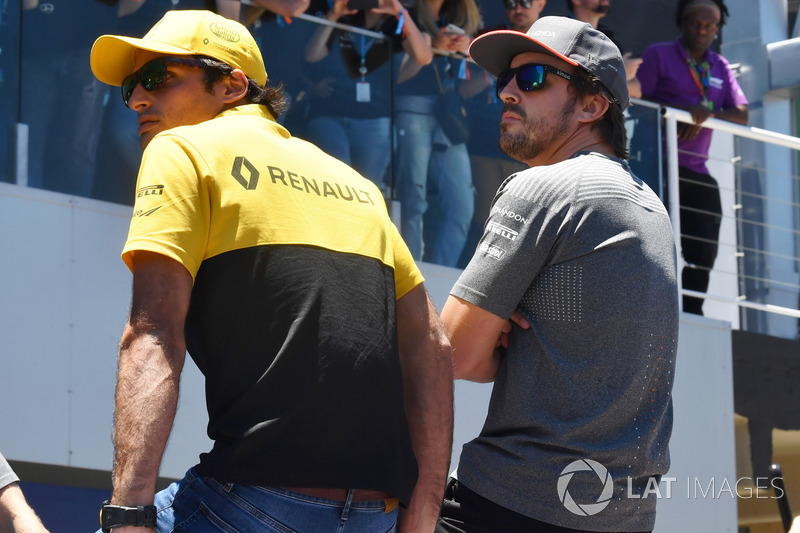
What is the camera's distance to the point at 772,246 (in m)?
8.84

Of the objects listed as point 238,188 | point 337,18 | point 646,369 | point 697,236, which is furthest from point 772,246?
point 238,188

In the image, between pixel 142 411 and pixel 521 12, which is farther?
pixel 521 12

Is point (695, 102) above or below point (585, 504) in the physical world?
above

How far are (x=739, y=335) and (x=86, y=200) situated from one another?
12.4 feet

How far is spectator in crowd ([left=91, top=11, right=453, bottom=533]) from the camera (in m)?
2.02

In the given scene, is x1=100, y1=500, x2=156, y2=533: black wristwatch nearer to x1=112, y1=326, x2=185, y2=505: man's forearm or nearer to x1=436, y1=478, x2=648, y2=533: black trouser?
x1=112, y1=326, x2=185, y2=505: man's forearm

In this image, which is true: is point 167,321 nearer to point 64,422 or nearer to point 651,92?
point 64,422

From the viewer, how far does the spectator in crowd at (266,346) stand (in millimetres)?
2021

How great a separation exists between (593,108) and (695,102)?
440 cm

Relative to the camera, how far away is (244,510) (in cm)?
204

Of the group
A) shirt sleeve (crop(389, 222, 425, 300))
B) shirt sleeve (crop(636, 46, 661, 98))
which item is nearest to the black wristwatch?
shirt sleeve (crop(389, 222, 425, 300))

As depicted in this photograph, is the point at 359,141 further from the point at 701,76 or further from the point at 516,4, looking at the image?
the point at 701,76

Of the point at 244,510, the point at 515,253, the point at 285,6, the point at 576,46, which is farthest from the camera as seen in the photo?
the point at 285,6

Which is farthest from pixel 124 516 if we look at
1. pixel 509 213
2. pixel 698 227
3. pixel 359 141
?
pixel 698 227
